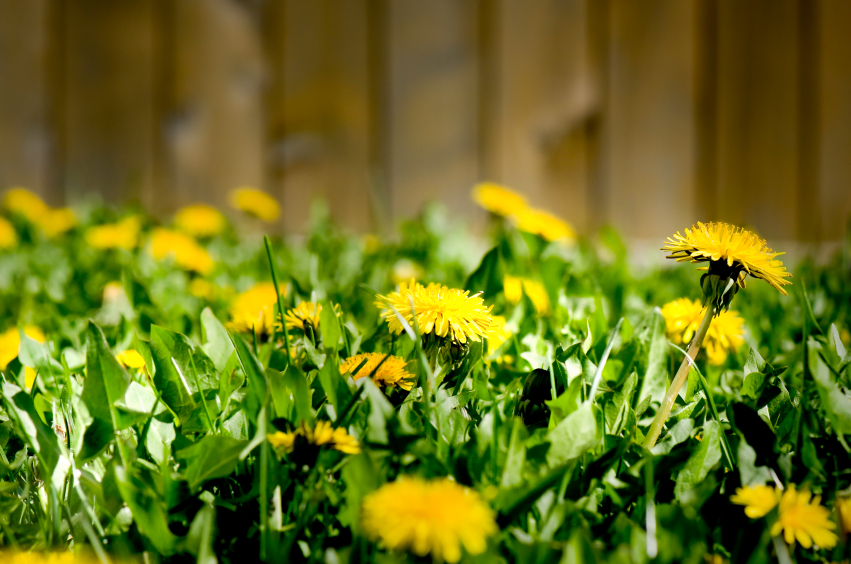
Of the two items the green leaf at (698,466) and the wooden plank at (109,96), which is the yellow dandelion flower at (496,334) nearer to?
the green leaf at (698,466)

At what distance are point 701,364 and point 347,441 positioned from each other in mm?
532

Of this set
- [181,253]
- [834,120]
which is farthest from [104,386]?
[834,120]

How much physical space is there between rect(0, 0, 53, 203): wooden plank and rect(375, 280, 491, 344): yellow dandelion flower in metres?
2.54

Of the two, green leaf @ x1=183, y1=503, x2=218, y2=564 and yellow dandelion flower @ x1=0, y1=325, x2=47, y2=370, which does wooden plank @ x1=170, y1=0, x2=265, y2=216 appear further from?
green leaf @ x1=183, y1=503, x2=218, y2=564

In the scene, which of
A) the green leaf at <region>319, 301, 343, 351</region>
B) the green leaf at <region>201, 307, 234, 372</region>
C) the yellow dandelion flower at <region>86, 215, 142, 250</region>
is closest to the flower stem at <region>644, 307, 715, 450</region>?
the green leaf at <region>319, 301, 343, 351</region>

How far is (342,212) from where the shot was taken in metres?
2.60

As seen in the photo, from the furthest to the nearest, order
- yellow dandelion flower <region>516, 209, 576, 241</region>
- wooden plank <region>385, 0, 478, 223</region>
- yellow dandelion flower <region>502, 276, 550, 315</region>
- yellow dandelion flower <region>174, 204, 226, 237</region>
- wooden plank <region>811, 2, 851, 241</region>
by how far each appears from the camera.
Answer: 1. wooden plank <region>385, 0, 478, 223</region>
2. wooden plank <region>811, 2, 851, 241</region>
3. yellow dandelion flower <region>174, 204, 226, 237</region>
4. yellow dandelion flower <region>516, 209, 576, 241</region>
5. yellow dandelion flower <region>502, 276, 550, 315</region>

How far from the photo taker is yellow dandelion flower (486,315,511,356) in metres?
0.69

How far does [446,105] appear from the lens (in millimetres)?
2521

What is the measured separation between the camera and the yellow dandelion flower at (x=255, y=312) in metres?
0.88

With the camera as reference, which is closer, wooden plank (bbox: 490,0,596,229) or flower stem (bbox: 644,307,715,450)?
flower stem (bbox: 644,307,715,450)

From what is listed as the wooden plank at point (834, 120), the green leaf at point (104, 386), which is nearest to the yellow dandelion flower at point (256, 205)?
the green leaf at point (104, 386)

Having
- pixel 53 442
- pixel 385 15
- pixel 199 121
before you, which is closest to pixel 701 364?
pixel 53 442

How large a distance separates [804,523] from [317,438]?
1.30 ft
